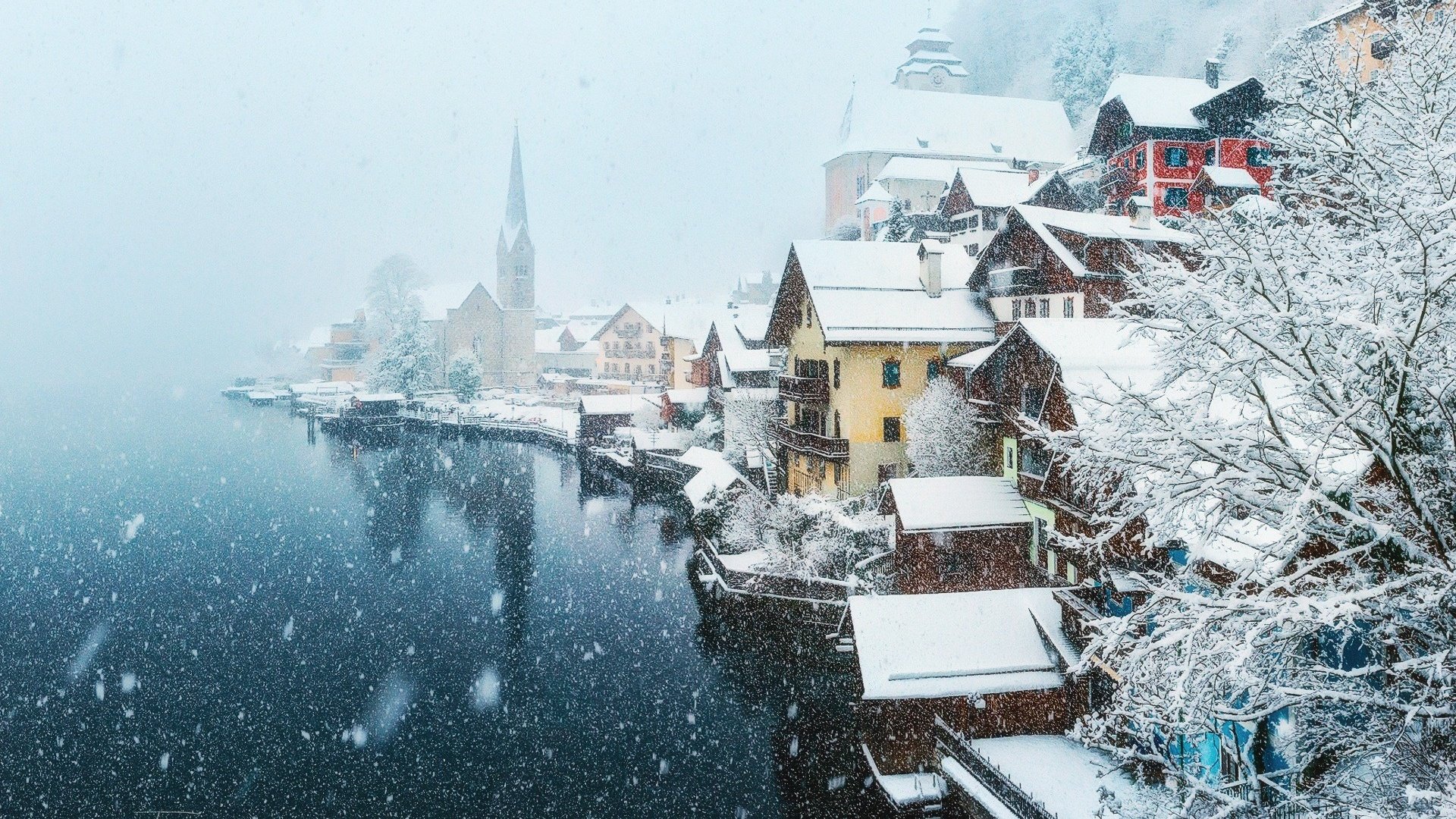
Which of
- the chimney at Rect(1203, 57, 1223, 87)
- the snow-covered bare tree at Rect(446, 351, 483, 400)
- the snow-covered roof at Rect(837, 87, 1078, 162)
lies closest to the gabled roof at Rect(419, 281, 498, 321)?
the snow-covered bare tree at Rect(446, 351, 483, 400)

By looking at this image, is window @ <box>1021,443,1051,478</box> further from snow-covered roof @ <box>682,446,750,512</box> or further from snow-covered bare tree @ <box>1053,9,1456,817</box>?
snow-covered roof @ <box>682,446,750,512</box>

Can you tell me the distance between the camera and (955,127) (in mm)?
70188

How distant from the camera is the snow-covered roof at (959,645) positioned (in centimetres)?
1498

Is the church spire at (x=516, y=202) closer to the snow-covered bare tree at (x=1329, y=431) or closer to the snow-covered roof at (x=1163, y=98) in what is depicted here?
the snow-covered roof at (x=1163, y=98)

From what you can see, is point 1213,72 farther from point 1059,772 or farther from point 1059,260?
point 1059,772

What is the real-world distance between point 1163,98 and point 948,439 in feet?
78.0

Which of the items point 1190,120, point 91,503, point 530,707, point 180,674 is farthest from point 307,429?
point 1190,120

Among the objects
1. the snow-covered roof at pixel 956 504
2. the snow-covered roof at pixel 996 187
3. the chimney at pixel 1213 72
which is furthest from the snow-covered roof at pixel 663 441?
the chimney at pixel 1213 72

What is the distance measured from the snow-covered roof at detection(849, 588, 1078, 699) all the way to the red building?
2645 centimetres

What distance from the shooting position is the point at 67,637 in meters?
25.2

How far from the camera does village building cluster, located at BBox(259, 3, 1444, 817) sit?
47.0ft

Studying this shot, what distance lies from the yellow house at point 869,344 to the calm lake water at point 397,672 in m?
7.11

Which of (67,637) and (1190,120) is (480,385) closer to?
(67,637)

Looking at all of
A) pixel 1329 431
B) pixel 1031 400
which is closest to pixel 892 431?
pixel 1031 400
